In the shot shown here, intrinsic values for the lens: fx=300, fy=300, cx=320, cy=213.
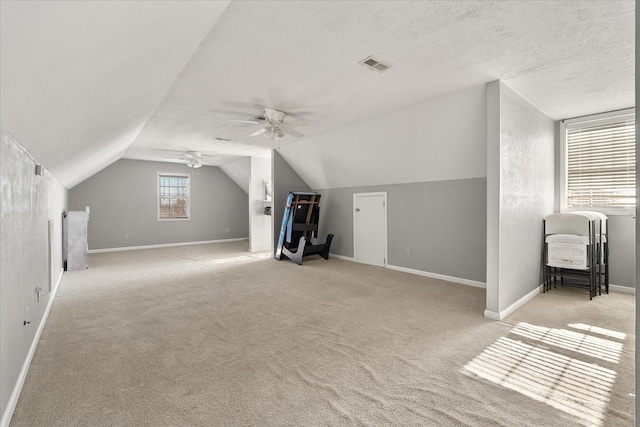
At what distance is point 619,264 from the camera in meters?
4.44

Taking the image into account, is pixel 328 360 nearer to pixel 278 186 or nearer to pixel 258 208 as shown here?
pixel 278 186

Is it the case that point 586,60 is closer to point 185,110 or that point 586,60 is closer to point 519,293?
point 519,293

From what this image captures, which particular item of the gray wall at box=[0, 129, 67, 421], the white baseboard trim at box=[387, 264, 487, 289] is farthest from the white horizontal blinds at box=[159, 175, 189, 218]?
the white baseboard trim at box=[387, 264, 487, 289]

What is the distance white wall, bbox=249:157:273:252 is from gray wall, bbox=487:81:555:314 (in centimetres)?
637

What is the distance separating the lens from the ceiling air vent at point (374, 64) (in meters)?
2.90

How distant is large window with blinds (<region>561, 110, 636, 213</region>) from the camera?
4.35 m

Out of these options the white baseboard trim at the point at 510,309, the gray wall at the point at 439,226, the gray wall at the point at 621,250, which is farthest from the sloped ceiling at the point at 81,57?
the gray wall at the point at 621,250

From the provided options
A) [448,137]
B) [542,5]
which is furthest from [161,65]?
[448,137]

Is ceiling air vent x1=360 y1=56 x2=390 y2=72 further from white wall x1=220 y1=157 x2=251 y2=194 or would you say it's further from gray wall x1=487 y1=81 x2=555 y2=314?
white wall x1=220 y1=157 x2=251 y2=194

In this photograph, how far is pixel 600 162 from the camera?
4566 millimetres

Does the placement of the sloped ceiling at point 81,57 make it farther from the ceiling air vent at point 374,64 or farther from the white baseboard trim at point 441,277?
the white baseboard trim at point 441,277

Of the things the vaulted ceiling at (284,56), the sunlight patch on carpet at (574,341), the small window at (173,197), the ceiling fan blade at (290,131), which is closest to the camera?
the vaulted ceiling at (284,56)

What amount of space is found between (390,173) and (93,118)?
4.62 meters

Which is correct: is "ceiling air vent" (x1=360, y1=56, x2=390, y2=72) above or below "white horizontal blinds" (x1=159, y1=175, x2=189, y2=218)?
above
